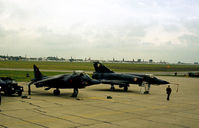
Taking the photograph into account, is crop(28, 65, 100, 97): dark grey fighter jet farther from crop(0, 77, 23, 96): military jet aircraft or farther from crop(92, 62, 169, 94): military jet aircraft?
crop(92, 62, 169, 94): military jet aircraft

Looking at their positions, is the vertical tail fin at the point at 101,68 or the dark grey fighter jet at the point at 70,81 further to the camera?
the vertical tail fin at the point at 101,68

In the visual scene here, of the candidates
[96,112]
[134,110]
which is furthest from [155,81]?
[96,112]

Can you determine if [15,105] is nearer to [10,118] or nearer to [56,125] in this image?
[10,118]

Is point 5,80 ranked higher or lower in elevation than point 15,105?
higher

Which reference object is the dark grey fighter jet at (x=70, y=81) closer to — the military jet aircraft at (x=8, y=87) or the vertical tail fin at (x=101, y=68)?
the military jet aircraft at (x=8, y=87)

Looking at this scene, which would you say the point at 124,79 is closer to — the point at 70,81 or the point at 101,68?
the point at 101,68

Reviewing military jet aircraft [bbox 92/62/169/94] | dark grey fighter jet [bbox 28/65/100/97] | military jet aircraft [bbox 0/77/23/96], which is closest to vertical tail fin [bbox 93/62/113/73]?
military jet aircraft [bbox 92/62/169/94]

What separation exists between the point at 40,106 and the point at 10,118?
437 centimetres

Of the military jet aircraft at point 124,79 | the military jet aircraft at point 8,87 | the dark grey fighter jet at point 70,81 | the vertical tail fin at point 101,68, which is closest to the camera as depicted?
the military jet aircraft at point 8,87

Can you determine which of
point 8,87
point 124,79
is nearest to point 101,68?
point 124,79

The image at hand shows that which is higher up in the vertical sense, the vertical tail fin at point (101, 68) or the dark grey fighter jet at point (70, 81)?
the vertical tail fin at point (101, 68)

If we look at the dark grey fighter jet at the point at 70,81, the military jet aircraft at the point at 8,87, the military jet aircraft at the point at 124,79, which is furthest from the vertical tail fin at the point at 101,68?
the military jet aircraft at the point at 8,87

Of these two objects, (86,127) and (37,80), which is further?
(37,80)

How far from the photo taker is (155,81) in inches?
1243
